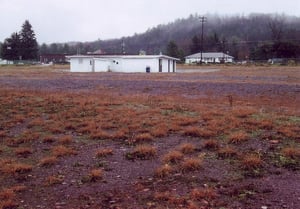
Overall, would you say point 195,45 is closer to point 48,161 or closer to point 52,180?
point 48,161

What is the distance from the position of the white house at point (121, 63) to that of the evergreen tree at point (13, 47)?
137 ft

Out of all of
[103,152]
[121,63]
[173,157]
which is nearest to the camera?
[173,157]

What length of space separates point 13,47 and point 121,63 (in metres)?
46.9

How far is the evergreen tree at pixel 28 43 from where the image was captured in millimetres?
89688

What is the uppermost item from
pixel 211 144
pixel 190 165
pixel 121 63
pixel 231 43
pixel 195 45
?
pixel 231 43

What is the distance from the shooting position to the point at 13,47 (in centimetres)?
9012

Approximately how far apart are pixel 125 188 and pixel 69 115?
5.49 metres

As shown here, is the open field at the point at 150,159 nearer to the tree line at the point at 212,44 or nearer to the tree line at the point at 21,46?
the tree line at the point at 212,44

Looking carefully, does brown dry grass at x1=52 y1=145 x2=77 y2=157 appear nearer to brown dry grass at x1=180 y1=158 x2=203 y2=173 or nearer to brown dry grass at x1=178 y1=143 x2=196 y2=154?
brown dry grass at x1=178 y1=143 x2=196 y2=154

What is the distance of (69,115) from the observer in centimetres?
1094

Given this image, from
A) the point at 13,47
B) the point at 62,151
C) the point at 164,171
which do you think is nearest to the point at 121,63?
the point at 62,151

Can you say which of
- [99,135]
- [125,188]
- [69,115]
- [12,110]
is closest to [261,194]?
[125,188]

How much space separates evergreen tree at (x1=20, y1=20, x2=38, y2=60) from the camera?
89.7m

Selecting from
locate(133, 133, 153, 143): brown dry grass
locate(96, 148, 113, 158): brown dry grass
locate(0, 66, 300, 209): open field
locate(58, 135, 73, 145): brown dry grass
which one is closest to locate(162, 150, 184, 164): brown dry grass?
locate(0, 66, 300, 209): open field
